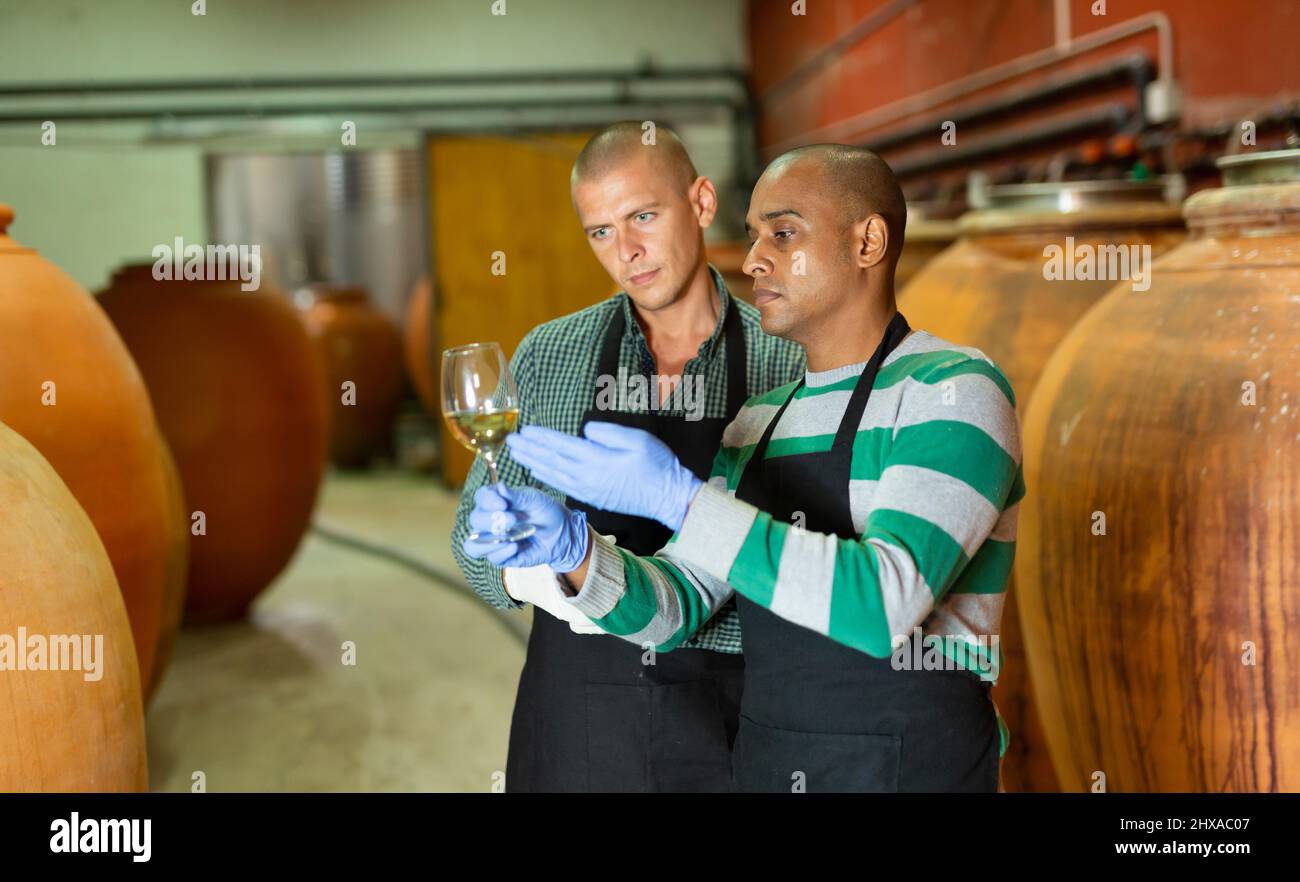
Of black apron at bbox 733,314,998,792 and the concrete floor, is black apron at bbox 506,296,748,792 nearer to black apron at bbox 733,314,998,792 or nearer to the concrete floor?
black apron at bbox 733,314,998,792

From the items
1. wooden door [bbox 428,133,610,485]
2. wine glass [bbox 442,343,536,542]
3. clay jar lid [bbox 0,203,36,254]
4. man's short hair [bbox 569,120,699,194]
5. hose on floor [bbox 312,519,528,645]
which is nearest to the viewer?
wine glass [bbox 442,343,536,542]

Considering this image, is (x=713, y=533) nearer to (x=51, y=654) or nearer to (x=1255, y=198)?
(x=51, y=654)

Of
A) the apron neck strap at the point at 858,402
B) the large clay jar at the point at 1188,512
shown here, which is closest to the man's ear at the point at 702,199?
the apron neck strap at the point at 858,402

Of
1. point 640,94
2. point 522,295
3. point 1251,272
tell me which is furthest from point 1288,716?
point 640,94

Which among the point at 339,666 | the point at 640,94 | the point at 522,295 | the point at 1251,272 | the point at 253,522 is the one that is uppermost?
the point at 640,94

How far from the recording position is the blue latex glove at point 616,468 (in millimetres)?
1178

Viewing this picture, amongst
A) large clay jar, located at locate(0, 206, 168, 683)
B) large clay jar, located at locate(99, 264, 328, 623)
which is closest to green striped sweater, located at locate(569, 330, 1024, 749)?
large clay jar, located at locate(0, 206, 168, 683)

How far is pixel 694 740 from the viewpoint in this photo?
1.73 m

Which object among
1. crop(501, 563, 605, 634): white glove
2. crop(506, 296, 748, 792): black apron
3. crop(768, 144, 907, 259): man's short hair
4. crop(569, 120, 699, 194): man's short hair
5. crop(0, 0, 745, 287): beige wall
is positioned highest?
crop(0, 0, 745, 287): beige wall

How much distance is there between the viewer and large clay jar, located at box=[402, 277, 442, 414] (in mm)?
9281

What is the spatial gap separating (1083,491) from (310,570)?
4.85 meters

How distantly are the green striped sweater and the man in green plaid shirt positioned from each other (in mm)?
299

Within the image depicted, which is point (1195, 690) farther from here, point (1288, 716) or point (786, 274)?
point (786, 274)

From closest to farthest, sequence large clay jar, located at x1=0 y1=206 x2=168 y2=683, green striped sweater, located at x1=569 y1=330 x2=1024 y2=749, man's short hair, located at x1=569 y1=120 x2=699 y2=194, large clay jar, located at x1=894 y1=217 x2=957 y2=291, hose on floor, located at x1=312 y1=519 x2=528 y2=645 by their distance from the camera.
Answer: green striped sweater, located at x1=569 y1=330 x2=1024 y2=749, man's short hair, located at x1=569 y1=120 x2=699 y2=194, large clay jar, located at x1=0 y1=206 x2=168 y2=683, large clay jar, located at x1=894 y1=217 x2=957 y2=291, hose on floor, located at x1=312 y1=519 x2=528 y2=645
